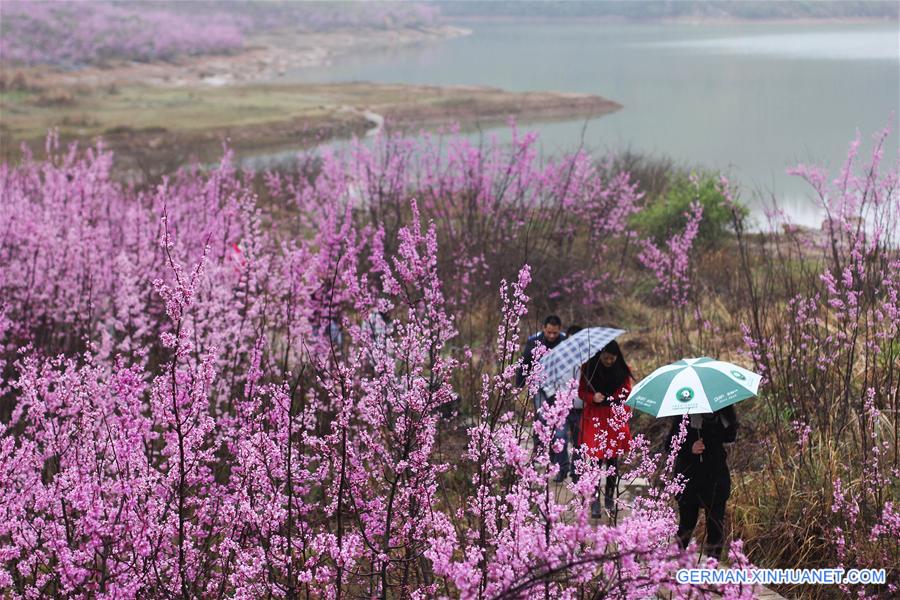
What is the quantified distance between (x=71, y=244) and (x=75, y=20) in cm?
8014

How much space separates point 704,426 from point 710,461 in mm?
222

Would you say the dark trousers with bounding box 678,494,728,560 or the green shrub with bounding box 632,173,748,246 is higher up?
the green shrub with bounding box 632,173,748,246

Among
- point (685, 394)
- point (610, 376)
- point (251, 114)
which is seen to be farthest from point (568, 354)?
point (251, 114)

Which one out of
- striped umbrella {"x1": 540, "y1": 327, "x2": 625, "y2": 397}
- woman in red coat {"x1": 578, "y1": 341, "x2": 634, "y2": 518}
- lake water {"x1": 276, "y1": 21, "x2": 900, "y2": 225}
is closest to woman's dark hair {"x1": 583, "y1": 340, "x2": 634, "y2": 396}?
woman in red coat {"x1": 578, "y1": 341, "x2": 634, "y2": 518}

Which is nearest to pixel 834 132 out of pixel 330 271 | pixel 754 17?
pixel 330 271

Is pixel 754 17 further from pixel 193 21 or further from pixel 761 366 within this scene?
pixel 761 366

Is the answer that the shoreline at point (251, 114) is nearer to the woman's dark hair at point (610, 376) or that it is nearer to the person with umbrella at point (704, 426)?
the woman's dark hair at point (610, 376)

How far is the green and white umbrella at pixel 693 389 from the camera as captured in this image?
19.5ft

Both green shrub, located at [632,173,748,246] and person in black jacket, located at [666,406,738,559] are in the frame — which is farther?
green shrub, located at [632,173,748,246]

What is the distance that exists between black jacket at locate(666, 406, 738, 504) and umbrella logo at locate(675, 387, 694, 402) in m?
0.17

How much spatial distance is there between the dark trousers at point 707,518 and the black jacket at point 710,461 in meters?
0.04

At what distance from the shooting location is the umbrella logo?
602 cm

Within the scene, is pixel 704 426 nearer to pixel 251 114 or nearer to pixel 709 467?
pixel 709 467

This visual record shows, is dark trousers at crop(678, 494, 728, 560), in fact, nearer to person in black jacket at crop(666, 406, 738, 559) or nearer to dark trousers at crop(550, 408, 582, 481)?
person in black jacket at crop(666, 406, 738, 559)
